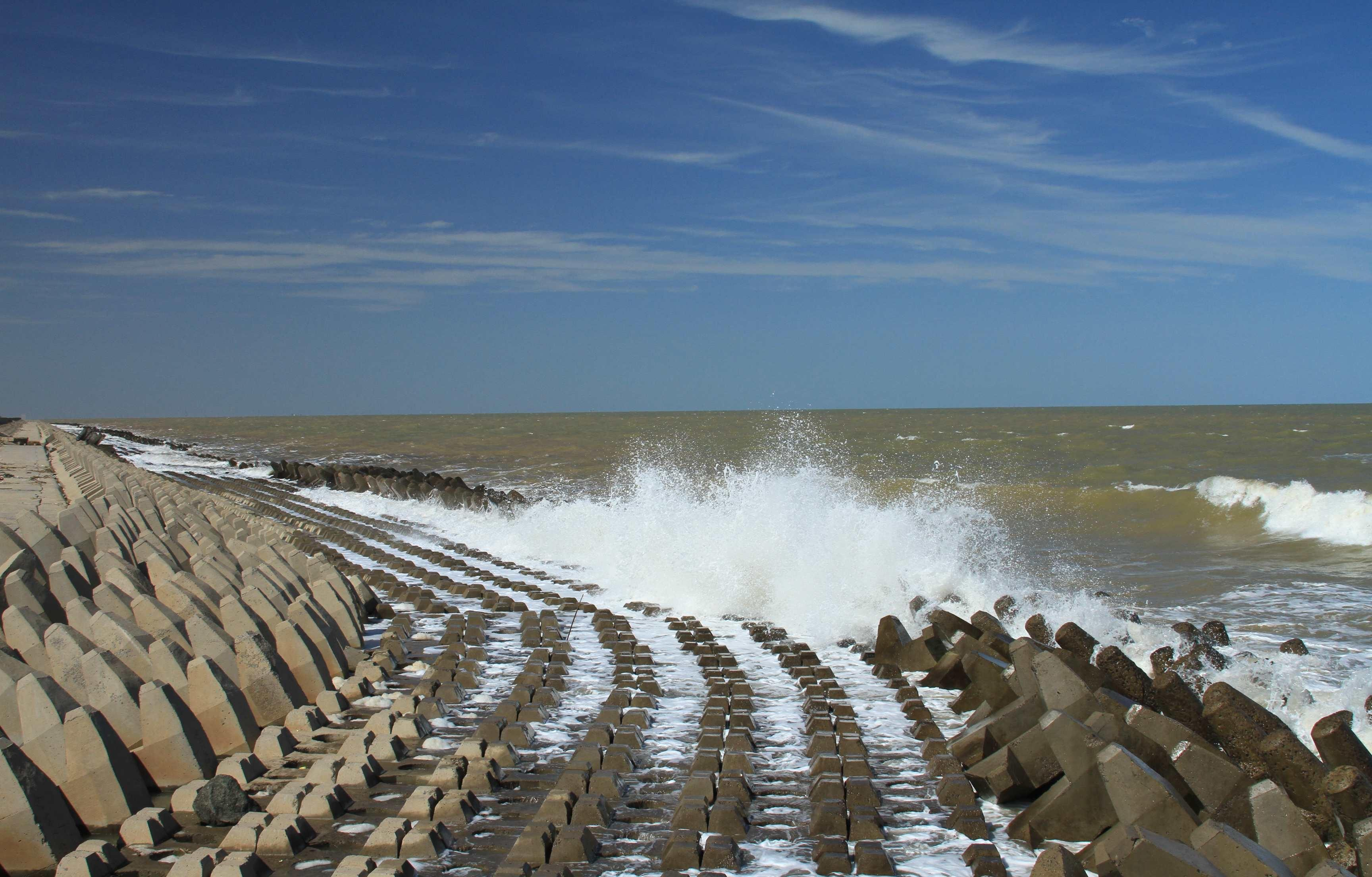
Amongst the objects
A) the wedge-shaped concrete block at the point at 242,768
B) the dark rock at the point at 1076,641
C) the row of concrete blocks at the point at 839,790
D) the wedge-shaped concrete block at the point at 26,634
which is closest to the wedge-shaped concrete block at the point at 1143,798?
the row of concrete blocks at the point at 839,790

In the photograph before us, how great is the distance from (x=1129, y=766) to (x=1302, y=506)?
697 inches

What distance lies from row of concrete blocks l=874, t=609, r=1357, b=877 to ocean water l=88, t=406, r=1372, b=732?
58.5 inches

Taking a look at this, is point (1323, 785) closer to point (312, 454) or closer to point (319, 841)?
point (319, 841)

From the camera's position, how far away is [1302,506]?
18.5 meters

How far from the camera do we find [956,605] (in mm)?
9148

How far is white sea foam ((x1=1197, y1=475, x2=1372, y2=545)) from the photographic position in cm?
1662

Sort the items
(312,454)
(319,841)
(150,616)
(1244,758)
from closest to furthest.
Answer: (319,841) < (1244,758) < (150,616) < (312,454)

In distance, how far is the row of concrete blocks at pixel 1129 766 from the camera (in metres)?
3.17

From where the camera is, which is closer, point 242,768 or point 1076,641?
point 242,768

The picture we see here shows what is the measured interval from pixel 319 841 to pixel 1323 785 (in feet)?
11.8

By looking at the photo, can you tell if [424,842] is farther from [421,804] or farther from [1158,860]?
[1158,860]

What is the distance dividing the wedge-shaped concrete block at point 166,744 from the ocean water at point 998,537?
448 centimetres

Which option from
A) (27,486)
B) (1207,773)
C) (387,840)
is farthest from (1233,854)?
(27,486)

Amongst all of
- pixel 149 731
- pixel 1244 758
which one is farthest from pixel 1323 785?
pixel 149 731
